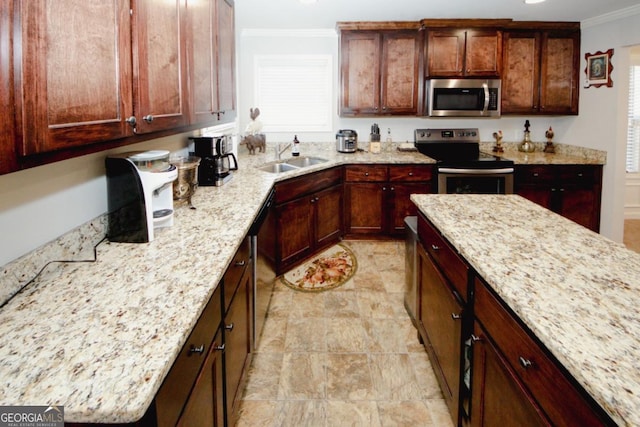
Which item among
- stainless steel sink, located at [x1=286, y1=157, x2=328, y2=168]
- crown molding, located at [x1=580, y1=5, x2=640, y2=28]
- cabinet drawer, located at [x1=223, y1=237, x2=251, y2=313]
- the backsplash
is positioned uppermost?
crown molding, located at [x1=580, y1=5, x2=640, y2=28]

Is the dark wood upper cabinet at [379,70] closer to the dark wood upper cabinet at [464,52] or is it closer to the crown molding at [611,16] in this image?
the dark wood upper cabinet at [464,52]

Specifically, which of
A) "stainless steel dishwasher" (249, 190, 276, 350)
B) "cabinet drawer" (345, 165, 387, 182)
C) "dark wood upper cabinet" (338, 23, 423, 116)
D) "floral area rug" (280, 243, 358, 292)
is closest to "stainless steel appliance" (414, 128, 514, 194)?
"cabinet drawer" (345, 165, 387, 182)

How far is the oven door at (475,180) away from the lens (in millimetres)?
4441

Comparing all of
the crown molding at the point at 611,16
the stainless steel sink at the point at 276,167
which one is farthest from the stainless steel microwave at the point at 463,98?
the stainless steel sink at the point at 276,167

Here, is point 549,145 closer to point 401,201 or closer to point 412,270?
point 401,201

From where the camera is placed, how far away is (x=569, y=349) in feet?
3.24

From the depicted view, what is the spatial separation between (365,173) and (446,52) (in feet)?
5.01

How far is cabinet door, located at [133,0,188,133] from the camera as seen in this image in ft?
5.21

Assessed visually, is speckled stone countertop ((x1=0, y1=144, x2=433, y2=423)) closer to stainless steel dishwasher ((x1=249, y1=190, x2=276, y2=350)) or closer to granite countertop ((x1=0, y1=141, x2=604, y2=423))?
granite countertop ((x1=0, y1=141, x2=604, y2=423))

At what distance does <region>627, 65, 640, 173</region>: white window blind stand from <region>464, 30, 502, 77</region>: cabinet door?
2087 mm

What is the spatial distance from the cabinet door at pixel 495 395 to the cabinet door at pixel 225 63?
2.02 metres

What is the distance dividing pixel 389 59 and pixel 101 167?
362 cm

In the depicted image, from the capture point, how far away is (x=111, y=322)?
3.79 feet

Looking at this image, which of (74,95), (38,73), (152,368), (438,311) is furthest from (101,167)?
(438,311)
